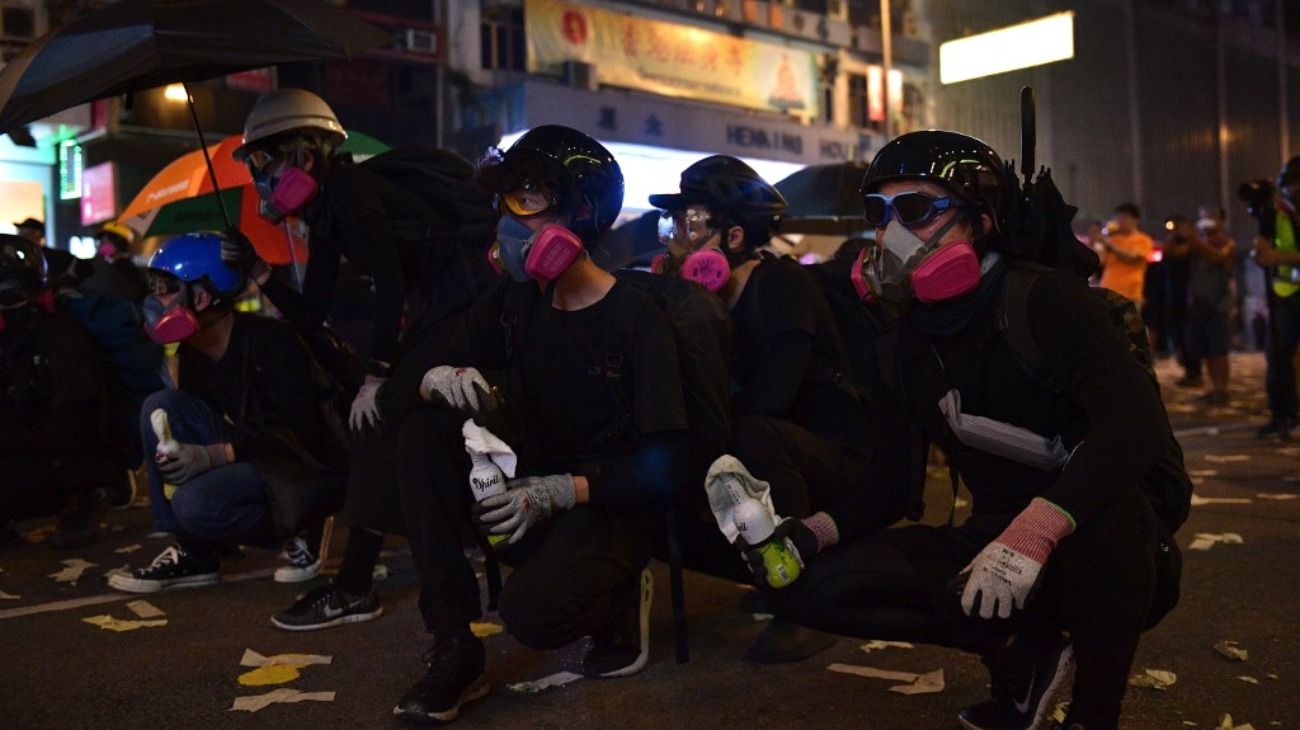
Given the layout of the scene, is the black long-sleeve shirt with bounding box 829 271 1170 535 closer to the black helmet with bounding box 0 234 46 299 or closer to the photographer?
the black helmet with bounding box 0 234 46 299

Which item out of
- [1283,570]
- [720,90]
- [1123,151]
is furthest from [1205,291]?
[1123,151]

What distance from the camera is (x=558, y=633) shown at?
132 inches

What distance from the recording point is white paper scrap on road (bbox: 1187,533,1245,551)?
5.62 metres

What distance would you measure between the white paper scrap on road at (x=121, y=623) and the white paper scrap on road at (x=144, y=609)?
0.07 m

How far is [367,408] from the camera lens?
426 centimetres

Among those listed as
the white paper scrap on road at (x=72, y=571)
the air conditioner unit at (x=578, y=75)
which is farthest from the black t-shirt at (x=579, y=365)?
the air conditioner unit at (x=578, y=75)

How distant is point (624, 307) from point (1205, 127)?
37.6 m

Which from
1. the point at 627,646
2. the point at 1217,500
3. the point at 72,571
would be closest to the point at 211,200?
the point at 72,571

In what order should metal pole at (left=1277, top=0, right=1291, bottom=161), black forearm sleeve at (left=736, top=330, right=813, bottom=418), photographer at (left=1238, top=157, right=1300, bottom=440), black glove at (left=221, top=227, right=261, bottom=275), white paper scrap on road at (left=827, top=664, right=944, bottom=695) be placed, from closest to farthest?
white paper scrap on road at (left=827, top=664, right=944, bottom=695) < black forearm sleeve at (left=736, top=330, right=813, bottom=418) < black glove at (left=221, top=227, right=261, bottom=275) < photographer at (left=1238, top=157, right=1300, bottom=440) < metal pole at (left=1277, top=0, right=1291, bottom=161)

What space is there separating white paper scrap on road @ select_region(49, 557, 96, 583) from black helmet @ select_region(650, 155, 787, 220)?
3.18 metres

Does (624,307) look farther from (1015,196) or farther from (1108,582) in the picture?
(1108,582)

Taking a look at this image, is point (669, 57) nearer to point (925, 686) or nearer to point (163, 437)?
point (163, 437)

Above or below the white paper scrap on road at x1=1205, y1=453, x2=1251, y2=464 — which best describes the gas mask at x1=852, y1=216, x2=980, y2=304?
above

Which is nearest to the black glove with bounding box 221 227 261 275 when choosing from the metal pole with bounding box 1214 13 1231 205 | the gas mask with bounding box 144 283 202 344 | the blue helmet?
the blue helmet
